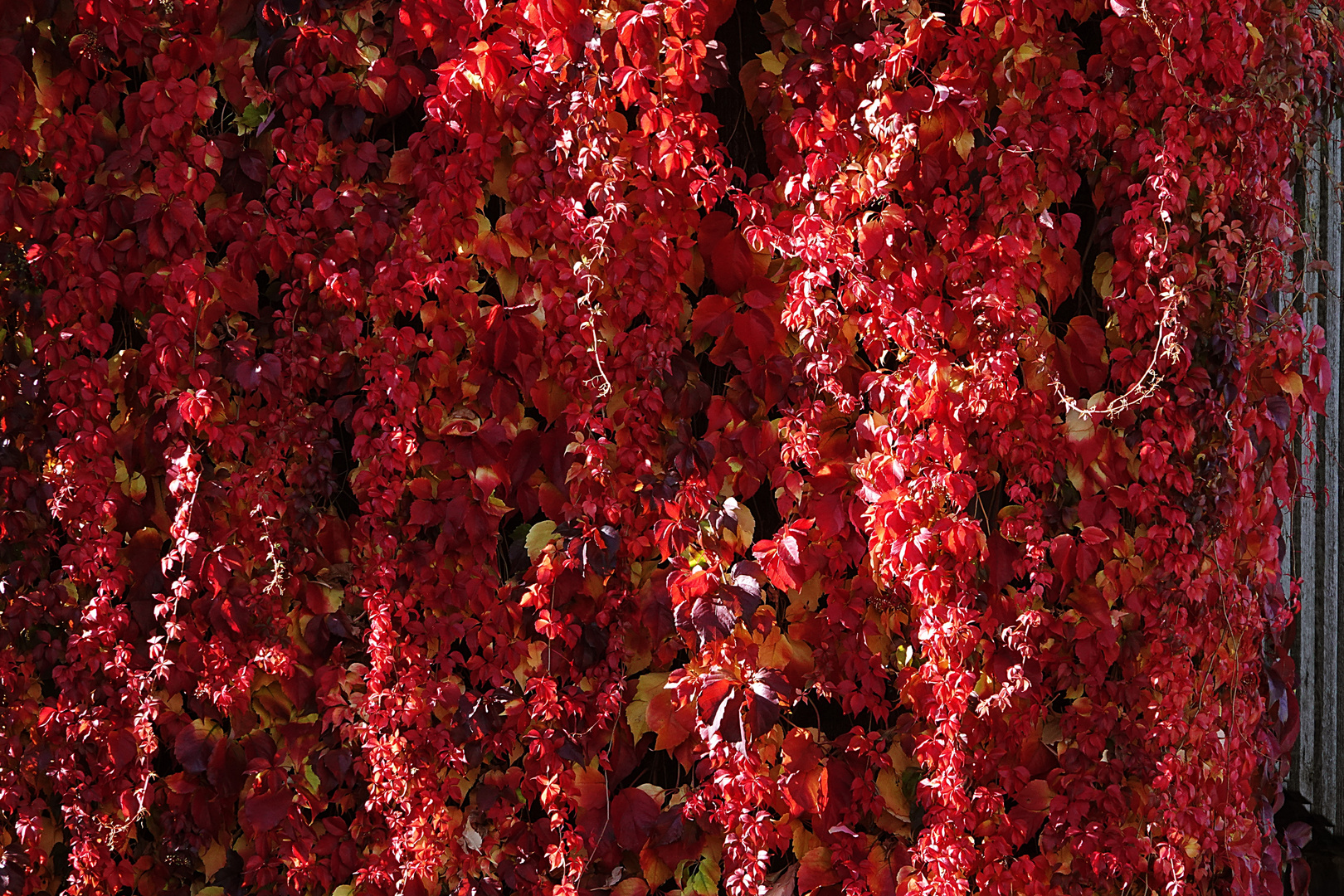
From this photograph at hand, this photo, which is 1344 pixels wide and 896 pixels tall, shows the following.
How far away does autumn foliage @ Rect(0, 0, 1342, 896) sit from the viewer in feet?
5.35

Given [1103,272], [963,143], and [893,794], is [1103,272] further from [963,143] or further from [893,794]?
[893,794]

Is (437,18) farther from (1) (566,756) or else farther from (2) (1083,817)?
(2) (1083,817)

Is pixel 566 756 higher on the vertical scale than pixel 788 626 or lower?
lower

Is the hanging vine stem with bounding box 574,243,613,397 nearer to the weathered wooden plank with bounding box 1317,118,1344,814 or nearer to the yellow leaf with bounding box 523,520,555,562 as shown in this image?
the yellow leaf with bounding box 523,520,555,562

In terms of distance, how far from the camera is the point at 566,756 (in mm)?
1675

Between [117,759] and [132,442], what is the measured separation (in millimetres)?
566

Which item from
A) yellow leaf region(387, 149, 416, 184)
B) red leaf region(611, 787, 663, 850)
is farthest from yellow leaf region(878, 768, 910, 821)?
yellow leaf region(387, 149, 416, 184)

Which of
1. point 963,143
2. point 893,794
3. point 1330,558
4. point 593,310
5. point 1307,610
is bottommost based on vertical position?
point 893,794

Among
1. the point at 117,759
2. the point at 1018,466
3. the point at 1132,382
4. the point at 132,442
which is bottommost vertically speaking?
the point at 117,759

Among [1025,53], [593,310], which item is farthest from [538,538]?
[1025,53]

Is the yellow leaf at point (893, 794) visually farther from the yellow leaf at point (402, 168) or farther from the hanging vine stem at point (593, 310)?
the yellow leaf at point (402, 168)

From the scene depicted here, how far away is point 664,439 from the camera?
1705 mm

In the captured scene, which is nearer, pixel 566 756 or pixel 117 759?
pixel 566 756

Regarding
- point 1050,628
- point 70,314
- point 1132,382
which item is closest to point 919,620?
point 1050,628
